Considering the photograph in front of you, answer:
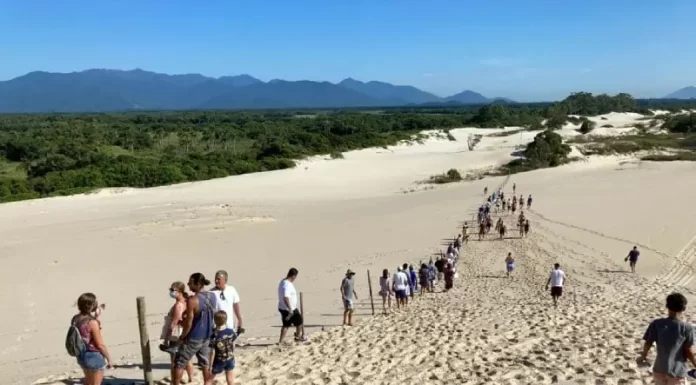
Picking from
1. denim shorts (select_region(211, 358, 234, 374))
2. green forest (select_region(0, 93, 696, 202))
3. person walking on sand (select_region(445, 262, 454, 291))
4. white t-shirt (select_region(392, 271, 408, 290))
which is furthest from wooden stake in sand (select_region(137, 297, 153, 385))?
green forest (select_region(0, 93, 696, 202))

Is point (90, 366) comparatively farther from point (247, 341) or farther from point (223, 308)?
point (247, 341)

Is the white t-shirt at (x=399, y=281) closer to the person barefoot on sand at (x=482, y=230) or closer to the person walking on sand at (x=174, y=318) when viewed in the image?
the person walking on sand at (x=174, y=318)

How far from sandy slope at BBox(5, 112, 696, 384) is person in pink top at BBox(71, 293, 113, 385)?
201 centimetres

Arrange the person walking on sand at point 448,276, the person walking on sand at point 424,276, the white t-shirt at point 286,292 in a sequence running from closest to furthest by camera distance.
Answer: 1. the white t-shirt at point 286,292
2. the person walking on sand at point 424,276
3. the person walking on sand at point 448,276

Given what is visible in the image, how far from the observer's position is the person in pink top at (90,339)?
567 centimetres

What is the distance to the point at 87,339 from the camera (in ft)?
19.1

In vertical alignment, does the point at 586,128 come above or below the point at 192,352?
above

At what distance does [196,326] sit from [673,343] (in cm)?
481

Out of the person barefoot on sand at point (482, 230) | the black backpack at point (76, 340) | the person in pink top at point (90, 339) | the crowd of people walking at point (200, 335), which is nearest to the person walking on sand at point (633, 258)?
the person barefoot on sand at point (482, 230)

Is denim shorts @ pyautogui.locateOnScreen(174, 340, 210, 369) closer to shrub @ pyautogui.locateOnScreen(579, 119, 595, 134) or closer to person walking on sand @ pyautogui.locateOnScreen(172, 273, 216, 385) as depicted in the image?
person walking on sand @ pyautogui.locateOnScreen(172, 273, 216, 385)

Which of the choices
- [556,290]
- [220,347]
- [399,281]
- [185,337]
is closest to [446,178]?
[556,290]

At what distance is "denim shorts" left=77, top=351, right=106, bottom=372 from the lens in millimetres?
5883

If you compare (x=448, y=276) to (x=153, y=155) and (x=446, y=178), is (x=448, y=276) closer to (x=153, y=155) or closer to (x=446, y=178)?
(x=446, y=178)

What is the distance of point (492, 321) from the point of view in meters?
11.5
